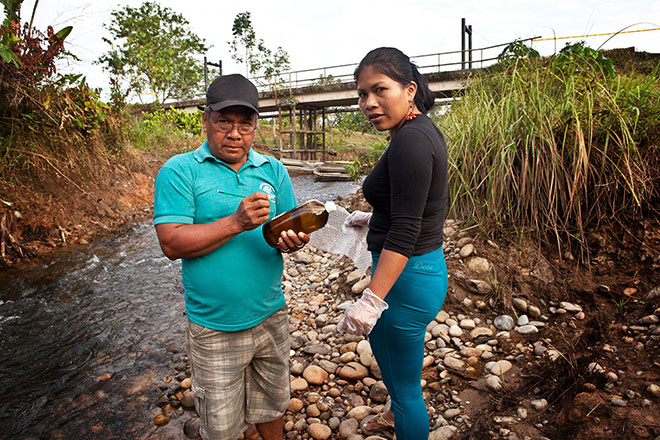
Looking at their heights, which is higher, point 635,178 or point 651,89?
point 651,89

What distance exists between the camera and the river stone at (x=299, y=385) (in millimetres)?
2805

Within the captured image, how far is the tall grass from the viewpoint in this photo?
3.37 metres

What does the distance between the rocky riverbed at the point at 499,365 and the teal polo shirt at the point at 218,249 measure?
1.18 m

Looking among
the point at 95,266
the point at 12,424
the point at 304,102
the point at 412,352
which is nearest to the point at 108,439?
the point at 12,424

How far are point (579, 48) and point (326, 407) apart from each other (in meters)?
4.51

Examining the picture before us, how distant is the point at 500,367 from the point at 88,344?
357 cm

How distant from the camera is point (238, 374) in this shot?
1.80 meters

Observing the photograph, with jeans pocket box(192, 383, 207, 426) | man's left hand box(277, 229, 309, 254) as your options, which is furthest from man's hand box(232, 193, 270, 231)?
jeans pocket box(192, 383, 207, 426)

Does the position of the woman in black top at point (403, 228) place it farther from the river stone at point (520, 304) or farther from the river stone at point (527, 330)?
the river stone at point (520, 304)

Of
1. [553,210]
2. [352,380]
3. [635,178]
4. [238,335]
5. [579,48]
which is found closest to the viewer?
[238,335]

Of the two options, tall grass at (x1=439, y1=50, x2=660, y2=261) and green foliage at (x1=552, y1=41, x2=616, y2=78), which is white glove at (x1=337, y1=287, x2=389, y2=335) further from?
green foliage at (x1=552, y1=41, x2=616, y2=78)

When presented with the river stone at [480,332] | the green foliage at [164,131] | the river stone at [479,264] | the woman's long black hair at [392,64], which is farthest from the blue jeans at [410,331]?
the green foliage at [164,131]

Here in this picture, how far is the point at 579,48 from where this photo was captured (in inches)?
167

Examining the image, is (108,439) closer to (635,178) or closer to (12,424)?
(12,424)
